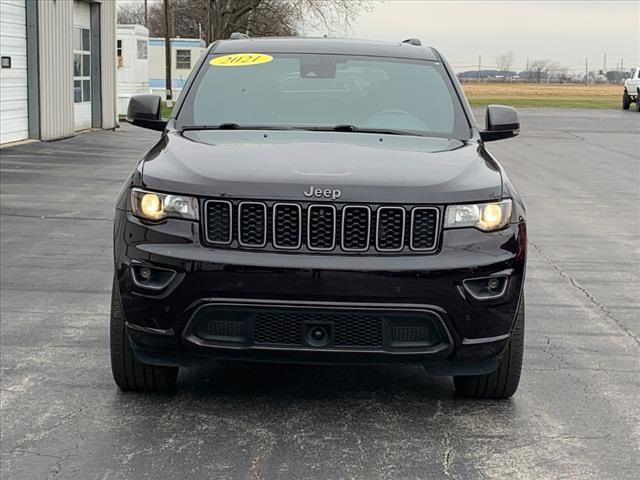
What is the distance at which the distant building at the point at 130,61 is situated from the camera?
38094mm

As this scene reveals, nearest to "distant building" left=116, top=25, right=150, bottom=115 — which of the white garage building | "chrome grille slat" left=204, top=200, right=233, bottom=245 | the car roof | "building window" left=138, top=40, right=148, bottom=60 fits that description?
"building window" left=138, top=40, right=148, bottom=60

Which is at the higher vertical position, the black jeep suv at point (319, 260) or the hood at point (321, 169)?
the hood at point (321, 169)

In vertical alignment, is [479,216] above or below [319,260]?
above

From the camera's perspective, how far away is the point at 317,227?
13.3 ft

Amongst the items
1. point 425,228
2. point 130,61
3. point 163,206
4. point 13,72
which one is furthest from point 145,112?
point 130,61

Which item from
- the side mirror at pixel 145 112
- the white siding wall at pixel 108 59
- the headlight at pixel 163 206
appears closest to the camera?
the headlight at pixel 163 206

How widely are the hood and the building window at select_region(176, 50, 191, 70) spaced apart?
47.0 m

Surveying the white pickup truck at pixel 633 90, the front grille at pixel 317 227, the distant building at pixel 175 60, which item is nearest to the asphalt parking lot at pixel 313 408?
the front grille at pixel 317 227

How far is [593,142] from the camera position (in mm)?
24891

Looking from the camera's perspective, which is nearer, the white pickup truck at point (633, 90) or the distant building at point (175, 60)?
the white pickup truck at point (633, 90)

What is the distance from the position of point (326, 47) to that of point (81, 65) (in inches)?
776

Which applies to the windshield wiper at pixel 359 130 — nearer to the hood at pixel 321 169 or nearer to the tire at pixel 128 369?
the hood at pixel 321 169

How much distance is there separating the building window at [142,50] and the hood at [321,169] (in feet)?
116

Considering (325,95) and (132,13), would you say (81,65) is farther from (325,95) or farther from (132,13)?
(132,13)
